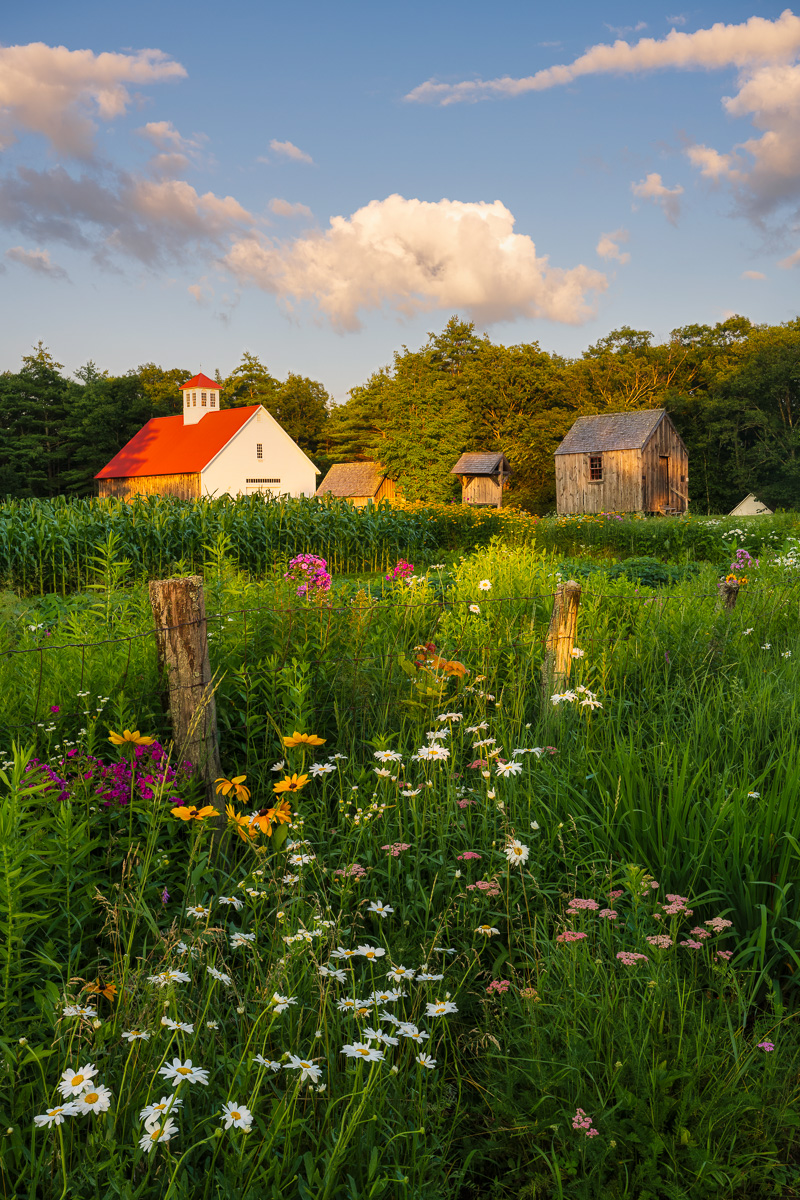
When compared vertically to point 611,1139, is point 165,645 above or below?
above

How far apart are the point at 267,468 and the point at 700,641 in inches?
1501

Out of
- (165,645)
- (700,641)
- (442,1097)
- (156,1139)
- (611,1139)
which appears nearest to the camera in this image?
(156,1139)

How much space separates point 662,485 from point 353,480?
21.4 meters

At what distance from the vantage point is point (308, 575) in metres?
5.44

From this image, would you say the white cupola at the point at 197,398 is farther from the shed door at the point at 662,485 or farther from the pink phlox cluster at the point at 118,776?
the pink phlox cluster at the point at 118,776

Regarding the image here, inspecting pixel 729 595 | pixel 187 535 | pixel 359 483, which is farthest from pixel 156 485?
pixel 729 595

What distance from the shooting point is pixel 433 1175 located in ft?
5.59

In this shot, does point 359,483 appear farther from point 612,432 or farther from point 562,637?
point 562,637

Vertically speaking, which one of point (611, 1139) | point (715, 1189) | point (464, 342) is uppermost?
point (464, 342)

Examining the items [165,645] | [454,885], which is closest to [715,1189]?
[454,885]

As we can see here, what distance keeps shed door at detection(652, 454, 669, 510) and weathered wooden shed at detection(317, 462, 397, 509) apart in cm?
1655

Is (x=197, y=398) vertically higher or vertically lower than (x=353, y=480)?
higher

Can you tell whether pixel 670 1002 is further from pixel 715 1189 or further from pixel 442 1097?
pixel 442 1097

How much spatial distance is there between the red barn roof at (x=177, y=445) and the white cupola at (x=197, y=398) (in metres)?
0.69
